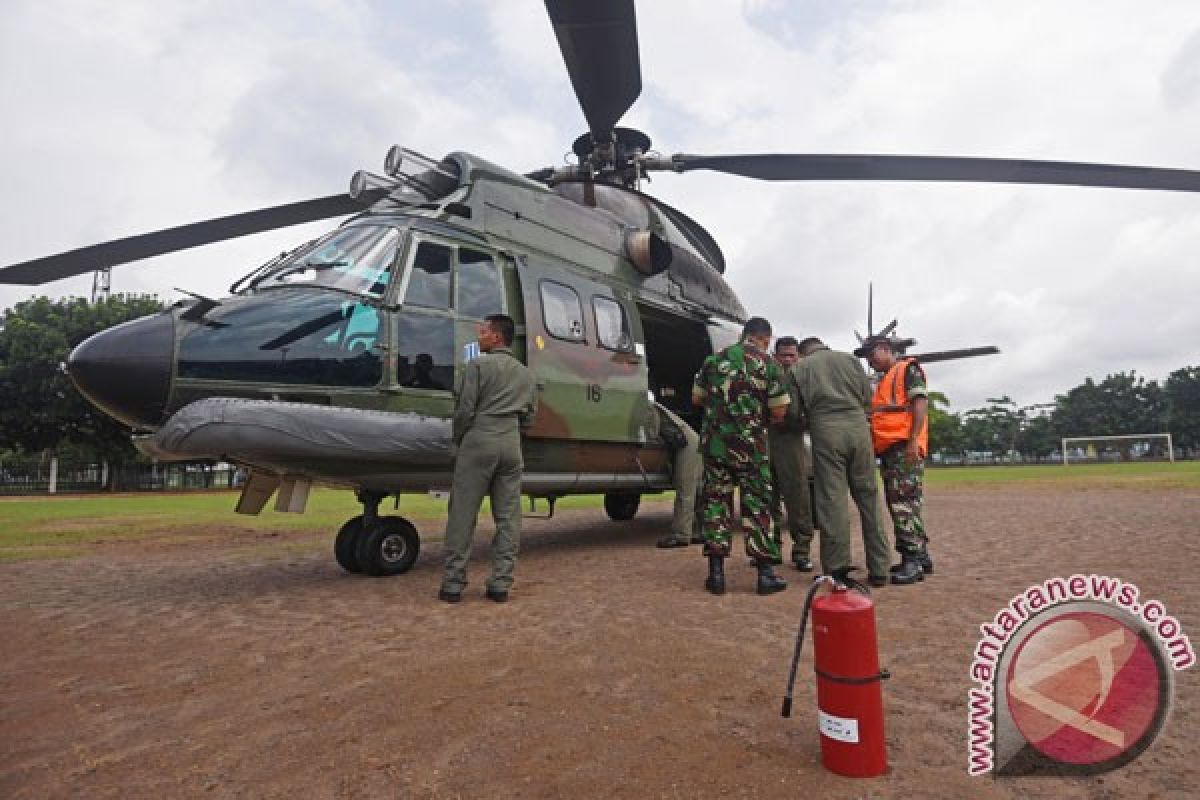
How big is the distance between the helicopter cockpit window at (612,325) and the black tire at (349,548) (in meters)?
2.88

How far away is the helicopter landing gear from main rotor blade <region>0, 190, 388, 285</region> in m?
3.01

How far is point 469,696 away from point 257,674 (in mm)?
1142

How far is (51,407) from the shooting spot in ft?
85.0

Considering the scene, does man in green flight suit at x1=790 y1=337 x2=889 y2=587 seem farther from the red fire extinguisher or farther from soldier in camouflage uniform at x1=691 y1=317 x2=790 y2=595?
the red fire extinguisher

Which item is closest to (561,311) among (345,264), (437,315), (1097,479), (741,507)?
(437,315)

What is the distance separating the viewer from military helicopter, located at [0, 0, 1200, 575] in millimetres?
4660

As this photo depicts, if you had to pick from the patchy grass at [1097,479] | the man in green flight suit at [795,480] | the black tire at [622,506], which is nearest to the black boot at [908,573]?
the man in green flight suit at [795,480]

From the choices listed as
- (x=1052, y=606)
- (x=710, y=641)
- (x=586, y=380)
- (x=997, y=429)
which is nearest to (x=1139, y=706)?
(x=1052, y=606)

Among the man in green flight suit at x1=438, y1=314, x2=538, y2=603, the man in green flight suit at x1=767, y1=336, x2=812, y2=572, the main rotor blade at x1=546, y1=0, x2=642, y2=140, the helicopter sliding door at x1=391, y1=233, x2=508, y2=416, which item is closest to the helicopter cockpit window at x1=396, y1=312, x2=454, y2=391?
the helicopter sliding door at x1=391, y1=233, x2=508, y2=416

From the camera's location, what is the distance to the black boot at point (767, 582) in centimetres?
467

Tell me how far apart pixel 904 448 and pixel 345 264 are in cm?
455

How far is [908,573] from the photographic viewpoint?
16.4 feet

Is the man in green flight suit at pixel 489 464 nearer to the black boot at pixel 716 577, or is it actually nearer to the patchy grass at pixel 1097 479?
the black boot at pixel 716 577

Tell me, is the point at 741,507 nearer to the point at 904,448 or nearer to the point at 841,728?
the point at 904,448
